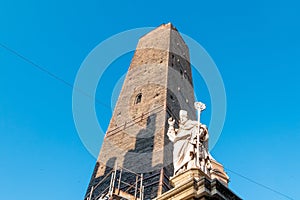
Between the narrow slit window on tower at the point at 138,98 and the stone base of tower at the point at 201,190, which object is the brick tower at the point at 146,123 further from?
the stone base of tower at the point at 201,190

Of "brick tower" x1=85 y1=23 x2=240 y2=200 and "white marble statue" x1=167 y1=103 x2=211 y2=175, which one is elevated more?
"brick tower" x1=85 y1=23 x2=240 y2=200

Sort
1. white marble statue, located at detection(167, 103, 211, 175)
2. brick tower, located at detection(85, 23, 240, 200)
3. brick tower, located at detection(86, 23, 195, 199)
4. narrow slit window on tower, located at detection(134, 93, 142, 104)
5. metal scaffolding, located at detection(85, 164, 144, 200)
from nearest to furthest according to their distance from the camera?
1. white marble statue, located at detection(167, 103, 211, 175)
2. metal scaffolding, located at detection(85, 164, 144, 200)
3. brick tower, located at detection(85, 23, 240, 200)
4. brick tower, located at detection(86, 23, 195, 199)
5. narrow slit window on tower, located at detection(134, 93, 142, 104)

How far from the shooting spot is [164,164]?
11094mm

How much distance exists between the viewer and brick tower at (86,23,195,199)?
11516 millimetres

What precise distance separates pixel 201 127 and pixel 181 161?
0.52m

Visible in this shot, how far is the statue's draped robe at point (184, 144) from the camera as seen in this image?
Answer: 4.75 metres

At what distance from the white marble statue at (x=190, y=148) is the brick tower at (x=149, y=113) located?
208 inches

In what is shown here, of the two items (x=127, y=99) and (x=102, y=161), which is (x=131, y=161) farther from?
(x=127, y=99)

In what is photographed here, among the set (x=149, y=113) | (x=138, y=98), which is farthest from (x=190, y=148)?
(x=138, y=98)

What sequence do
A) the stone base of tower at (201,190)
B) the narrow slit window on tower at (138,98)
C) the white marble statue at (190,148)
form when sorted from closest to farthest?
the stone base of tower at (201,190), the white marble statue at (190,148), the narrow slit window on tower at (138,98)

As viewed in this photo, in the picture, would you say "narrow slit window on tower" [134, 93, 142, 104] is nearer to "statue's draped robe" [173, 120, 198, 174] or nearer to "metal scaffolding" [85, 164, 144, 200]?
"metal scaffolding" [85, 164, 144, 200]

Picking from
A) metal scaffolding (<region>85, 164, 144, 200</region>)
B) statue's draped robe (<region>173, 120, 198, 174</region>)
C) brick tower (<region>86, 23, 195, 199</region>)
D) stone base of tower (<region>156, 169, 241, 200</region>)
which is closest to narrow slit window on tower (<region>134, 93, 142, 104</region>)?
brick tower (<region>86, 23, 195, 199</region>)

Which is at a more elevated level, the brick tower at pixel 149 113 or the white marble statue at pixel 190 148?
the brick tower at pixel 149 113

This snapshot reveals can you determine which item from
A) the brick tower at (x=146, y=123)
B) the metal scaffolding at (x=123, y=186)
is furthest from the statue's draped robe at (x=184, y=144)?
the metal scaffolding at (x=123, y=186)
